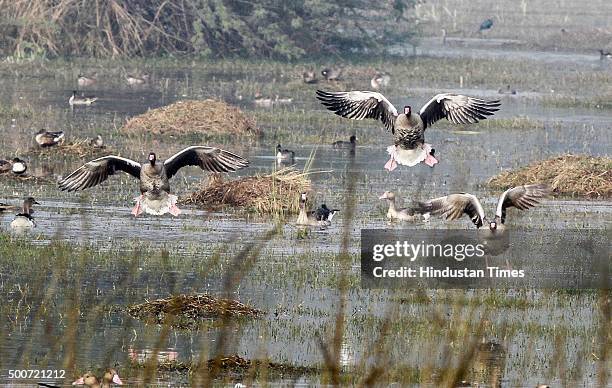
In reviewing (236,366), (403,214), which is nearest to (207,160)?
(236,366)

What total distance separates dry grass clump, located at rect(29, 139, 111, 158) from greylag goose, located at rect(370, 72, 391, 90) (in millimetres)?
18613

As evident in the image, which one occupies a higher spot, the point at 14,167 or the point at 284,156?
the point at 284,156

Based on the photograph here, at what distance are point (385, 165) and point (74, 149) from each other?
10179 mm

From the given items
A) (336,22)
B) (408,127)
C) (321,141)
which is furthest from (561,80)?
(408,127)

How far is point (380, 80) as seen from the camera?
151 ft

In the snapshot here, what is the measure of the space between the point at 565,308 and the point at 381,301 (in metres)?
1.86

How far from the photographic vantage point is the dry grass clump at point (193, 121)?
32.2 m

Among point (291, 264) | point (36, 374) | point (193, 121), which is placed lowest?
point (36, 374)

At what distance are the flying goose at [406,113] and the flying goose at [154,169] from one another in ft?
7.13

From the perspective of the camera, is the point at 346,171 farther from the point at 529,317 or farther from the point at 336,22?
the point at 336,22

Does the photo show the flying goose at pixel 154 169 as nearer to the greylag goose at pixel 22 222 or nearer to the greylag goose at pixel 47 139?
the greylag goose at pixel 22 222

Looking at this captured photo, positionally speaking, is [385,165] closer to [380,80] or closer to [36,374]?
[36,374]

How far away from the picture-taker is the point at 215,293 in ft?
51.2

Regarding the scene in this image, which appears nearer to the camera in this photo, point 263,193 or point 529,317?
point 529,317
